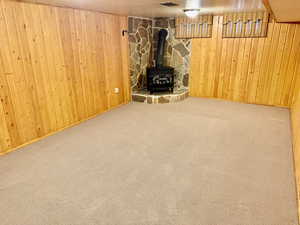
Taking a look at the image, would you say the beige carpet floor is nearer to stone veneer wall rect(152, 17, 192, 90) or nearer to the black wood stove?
the black wood stove

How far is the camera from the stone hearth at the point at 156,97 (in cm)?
502

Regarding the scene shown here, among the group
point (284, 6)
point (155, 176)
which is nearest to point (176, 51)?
point (284, 6)

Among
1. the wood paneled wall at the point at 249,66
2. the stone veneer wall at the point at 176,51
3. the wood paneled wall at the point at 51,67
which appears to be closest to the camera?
the wood paneled wall at the point at 51,67

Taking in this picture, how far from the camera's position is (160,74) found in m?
5.16

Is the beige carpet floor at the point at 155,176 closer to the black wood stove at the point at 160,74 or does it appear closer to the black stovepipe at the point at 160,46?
the black wood stove at the point at 160,74

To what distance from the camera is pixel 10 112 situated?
2.85 m

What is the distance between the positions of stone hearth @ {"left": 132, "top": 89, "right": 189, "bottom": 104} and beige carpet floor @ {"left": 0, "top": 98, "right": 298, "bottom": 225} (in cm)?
128

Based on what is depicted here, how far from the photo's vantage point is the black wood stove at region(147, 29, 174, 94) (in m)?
5.08

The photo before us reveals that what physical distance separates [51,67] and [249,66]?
4.17 metres

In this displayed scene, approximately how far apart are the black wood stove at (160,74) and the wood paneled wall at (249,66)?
2.25 ft

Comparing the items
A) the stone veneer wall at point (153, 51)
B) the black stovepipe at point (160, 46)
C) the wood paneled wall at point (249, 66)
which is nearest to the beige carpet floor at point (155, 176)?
the wood paneled wall at point (249, 66)

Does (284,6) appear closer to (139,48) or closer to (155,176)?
(155,176)

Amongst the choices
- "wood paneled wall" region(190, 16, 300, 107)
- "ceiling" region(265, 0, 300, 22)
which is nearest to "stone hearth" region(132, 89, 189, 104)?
"wood paneled wall" region(190, 16, 300, 107)

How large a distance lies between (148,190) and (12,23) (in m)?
2.71
